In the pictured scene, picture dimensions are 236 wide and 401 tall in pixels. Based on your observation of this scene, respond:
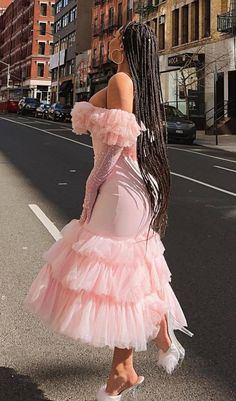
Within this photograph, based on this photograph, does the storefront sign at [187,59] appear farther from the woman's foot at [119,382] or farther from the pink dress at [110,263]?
the woman's foot at [119,382]

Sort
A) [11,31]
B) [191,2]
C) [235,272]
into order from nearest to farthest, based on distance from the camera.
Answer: [235,272], [191,2], [11,31]

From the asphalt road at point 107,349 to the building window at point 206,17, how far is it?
24.5 metres

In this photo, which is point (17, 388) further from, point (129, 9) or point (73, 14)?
point (73, 14)

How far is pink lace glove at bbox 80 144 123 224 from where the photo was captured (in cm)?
266

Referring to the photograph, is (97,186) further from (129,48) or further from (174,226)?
(174,226)

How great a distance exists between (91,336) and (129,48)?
146 centimetres

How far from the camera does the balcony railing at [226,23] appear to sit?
30469mm

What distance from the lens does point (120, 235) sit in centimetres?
270

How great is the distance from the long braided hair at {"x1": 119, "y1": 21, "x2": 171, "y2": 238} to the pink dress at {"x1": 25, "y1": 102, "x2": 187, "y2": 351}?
0.06 meters

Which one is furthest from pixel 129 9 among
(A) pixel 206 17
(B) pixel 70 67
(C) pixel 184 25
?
(B) pixel 70 67

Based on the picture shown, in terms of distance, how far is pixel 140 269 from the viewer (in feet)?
8.82

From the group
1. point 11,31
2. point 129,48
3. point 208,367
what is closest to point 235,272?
point 208,367

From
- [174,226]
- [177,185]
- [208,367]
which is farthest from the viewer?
[177,185]

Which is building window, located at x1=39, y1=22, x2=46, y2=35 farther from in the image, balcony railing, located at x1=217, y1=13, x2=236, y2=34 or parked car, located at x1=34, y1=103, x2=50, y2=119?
balcony railing, located at x1=217, y1=13, x2=236, y2=34
